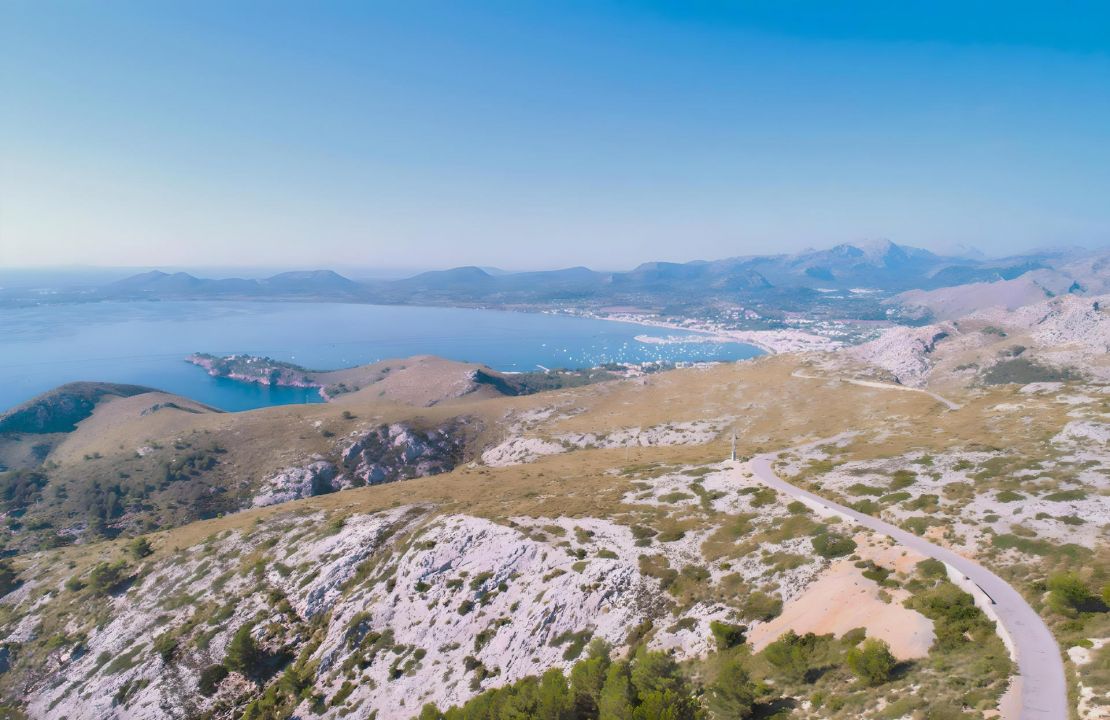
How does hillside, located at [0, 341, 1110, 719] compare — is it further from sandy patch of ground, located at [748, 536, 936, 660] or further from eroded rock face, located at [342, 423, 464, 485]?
eroded rock face, located at [342, 423, 464, 485]

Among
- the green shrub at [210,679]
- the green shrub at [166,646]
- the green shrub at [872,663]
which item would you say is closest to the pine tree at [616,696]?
the green shrub at [872,663]

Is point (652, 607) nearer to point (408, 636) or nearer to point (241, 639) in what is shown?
point (408, 636)

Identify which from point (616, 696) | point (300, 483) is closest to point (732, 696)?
point (616, 696)

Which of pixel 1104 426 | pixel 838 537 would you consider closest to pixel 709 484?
pixel 838 537

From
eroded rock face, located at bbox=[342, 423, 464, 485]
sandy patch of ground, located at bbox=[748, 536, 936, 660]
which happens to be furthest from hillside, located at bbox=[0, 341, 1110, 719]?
eroded rock face, located at bbox=[342, 423, 464, 485]

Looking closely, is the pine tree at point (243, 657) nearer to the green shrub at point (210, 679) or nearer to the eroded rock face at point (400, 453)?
the green shrub at point (210, 679)

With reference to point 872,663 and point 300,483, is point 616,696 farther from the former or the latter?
point 300,483
